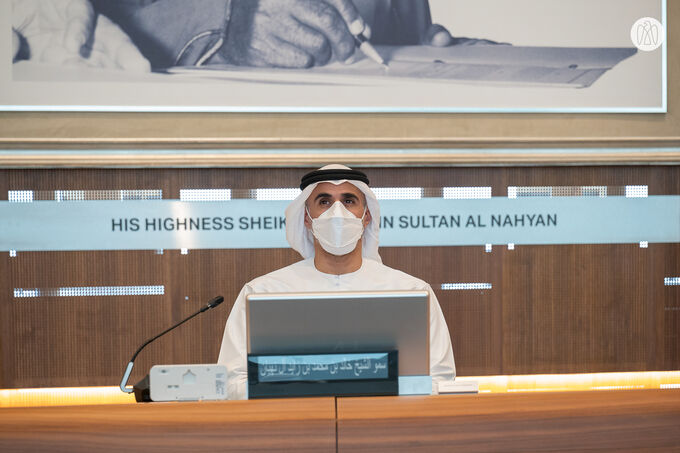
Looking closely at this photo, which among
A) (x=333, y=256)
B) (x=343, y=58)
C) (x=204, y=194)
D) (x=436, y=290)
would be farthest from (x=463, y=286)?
(x=204, y=194)

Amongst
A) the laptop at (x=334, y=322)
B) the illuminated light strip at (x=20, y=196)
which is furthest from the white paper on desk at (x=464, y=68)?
the laptop at (x=334, y=322)

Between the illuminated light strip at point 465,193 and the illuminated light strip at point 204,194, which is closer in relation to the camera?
the illuminated light strip at point 204,194

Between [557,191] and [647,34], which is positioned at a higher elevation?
[647,34]

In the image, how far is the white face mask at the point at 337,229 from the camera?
87.0 inches

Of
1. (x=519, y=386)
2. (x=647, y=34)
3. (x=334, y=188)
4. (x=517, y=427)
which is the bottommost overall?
(x=519, y=386)

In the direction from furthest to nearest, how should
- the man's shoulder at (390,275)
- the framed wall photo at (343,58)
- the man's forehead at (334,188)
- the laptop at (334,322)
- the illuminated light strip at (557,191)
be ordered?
1. the illuminated light strip at (557,191)
2. the framed wall photo at (343,58)
3. the man's shoulder at (390,275)
4. the man's forehead at (334,188)
5. the laptop at (334,322)

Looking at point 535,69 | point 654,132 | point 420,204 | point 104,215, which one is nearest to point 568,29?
point 535,69

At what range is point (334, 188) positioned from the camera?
2.30 m

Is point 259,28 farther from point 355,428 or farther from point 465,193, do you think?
point 355,428

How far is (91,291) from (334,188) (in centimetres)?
187

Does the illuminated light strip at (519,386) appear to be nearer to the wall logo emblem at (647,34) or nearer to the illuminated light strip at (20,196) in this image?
the illuminated light strip at (20,196)

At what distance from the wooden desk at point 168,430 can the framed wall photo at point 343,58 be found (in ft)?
8.00

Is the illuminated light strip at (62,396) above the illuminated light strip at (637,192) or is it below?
below

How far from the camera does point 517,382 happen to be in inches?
136
